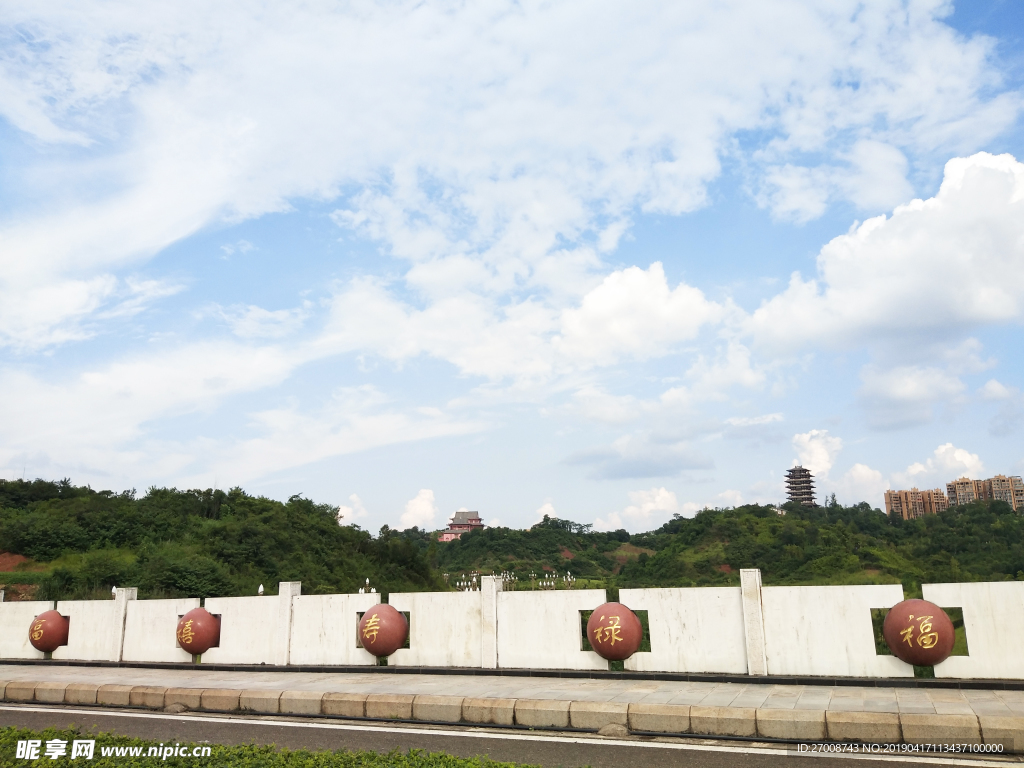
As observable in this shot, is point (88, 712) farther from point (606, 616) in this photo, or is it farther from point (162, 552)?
point (162, 552)

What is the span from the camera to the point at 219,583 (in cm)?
3125

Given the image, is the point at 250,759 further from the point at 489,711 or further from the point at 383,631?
the point at 383,631

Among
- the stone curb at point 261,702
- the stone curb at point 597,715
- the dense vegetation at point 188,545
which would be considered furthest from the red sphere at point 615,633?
the dense vegetation at point 188,545

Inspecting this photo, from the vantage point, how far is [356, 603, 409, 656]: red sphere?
Result: 1364 centimetres

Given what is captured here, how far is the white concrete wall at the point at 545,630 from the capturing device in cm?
1257

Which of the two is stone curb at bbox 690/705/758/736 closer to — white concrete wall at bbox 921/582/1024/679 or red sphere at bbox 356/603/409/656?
white concrete wall at bbox 921/582/1024/679

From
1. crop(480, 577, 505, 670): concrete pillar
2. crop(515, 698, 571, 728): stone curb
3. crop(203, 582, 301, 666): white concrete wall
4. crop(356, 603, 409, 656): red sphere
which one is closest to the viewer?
crop(515, 698, 571, 728): stone curb

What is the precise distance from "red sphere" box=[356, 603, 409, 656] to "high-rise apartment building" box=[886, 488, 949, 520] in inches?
7066

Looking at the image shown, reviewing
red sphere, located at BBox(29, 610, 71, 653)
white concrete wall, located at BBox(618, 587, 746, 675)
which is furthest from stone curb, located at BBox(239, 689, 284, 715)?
red sphere, located at BBox(29, 610, 71, 653)

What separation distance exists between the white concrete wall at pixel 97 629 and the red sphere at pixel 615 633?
35.6 ft

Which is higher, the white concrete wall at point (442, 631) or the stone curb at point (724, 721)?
the white concrete wall at point (442, 631)

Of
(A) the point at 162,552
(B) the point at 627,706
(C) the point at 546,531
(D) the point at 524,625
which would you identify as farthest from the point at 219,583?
(C) the point at 546,531

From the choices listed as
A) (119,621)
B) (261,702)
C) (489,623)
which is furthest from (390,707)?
(119,621)

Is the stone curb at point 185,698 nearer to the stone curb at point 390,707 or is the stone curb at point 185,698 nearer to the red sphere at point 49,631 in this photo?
the stone curb at point 390,707
